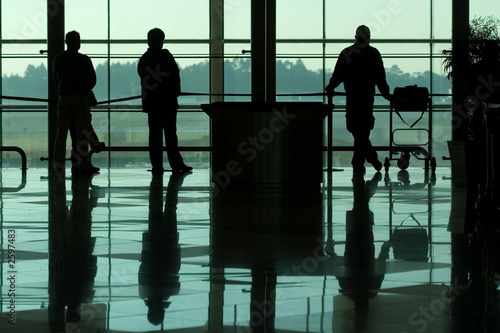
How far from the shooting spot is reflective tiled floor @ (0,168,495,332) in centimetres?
263

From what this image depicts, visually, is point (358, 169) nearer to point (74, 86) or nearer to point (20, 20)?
point (74, 86)

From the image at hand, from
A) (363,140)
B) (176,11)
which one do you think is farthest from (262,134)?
(176,11)

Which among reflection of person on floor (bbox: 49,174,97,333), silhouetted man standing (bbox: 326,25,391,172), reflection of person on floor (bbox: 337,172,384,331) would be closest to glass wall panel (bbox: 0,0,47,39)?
silhouetted man standing (bbox: 326,25,391,172)

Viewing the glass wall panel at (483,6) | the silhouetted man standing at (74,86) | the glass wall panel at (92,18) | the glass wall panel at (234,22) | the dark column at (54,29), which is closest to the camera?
the silhouetted man standing at (74,86)

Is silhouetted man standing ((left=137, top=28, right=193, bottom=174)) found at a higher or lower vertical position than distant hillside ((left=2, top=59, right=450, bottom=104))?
lower

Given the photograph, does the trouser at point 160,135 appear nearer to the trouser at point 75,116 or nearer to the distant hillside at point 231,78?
the trouser at point 75,116

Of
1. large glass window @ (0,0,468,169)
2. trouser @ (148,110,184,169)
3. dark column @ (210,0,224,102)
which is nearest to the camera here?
trouser @ (148,110,184,169)

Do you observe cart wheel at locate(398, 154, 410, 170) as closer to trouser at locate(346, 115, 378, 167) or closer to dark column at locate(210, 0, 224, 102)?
trouser at locate(346, 115, 378, 167)

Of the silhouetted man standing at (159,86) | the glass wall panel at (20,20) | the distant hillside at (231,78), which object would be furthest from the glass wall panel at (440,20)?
the silhouetted man standing at (159,86)

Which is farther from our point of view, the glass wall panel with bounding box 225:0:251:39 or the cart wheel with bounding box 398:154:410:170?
the glass wall panel with bounding box 225:0:251:39

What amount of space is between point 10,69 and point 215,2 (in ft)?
19.2

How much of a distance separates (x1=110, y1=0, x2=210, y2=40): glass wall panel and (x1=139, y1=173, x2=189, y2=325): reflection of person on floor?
54.5 ft

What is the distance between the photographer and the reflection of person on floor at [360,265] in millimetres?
2901

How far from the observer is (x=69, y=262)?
12.3 ft
